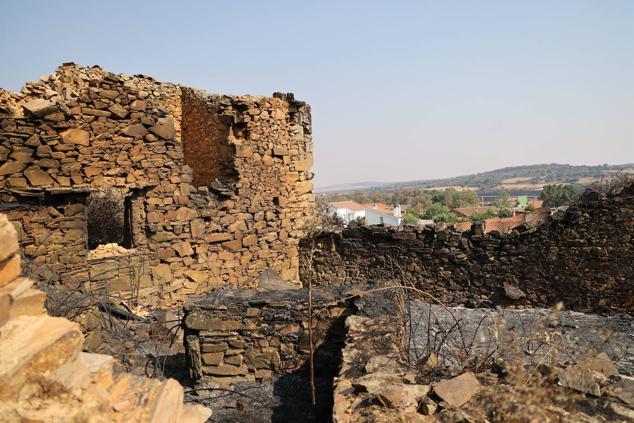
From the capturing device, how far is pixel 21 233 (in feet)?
22.0

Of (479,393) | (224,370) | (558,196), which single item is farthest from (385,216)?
(479,393)

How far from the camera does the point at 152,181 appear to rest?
7980mm

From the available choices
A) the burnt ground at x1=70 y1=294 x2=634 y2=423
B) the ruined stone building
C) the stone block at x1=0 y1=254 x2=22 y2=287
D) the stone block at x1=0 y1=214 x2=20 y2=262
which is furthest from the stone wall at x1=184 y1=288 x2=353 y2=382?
the stone block at x1=0 y1=214 x2=20 y2=262

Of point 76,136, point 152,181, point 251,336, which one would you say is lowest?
point 251,336

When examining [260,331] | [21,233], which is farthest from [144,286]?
[260,331]

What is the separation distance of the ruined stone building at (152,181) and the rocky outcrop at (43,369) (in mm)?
5229

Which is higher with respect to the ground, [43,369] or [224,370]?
[43,369]

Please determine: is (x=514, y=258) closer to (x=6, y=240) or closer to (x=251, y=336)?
(x=251, y=336)

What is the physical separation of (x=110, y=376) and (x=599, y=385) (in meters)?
3.40

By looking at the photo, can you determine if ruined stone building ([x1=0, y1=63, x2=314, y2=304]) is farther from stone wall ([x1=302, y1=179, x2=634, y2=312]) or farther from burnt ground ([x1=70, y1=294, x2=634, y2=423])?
burnt ground ([x1=70, y1=294, x2=634, y2=423])

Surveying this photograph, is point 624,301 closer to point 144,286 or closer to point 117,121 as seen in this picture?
point 144,286

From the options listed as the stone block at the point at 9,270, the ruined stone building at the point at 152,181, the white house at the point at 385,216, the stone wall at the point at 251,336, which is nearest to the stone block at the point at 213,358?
the stone wall at the point at 251,336

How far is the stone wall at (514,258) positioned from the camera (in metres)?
8.77

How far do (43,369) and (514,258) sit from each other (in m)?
9.27
